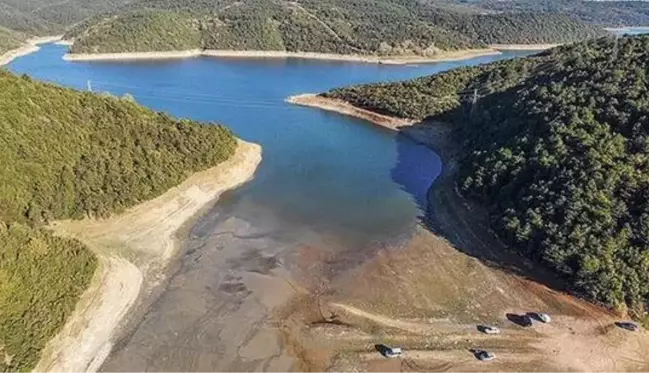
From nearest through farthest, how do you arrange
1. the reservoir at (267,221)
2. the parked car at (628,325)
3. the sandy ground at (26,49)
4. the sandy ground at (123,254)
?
1. the sandy ground at (123,254)
2. the reservoir at (267,221)
3. the parked car at (628,325)
4. the sandy ground at (26,49)

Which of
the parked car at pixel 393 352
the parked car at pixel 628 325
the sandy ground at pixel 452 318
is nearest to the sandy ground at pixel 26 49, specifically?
the sandy ground at pixel 452 318

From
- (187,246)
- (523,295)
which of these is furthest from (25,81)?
(523,295)

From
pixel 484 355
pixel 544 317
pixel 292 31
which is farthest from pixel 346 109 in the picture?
pixel 292 31

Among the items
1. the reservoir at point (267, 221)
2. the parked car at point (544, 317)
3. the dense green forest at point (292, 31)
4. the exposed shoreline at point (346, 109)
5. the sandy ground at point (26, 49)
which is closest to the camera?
the reservoir at point (267, 221)

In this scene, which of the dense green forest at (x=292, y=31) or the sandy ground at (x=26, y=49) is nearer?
the sandy ground at (x=26, y=49)

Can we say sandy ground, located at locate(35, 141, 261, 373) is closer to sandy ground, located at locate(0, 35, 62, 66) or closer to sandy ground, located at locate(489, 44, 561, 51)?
sandy ground, located at locate(0, 35, 62, 66)

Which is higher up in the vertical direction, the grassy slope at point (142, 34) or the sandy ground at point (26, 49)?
the grassy slope at point (142, 34)

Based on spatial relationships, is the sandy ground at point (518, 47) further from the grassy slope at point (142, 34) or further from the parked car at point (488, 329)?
the parked car at point (488, 329)

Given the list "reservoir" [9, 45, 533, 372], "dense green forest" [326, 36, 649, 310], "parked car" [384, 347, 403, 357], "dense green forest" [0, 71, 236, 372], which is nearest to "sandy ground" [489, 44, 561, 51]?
"reservoir" [9, 45, 533, 372]
